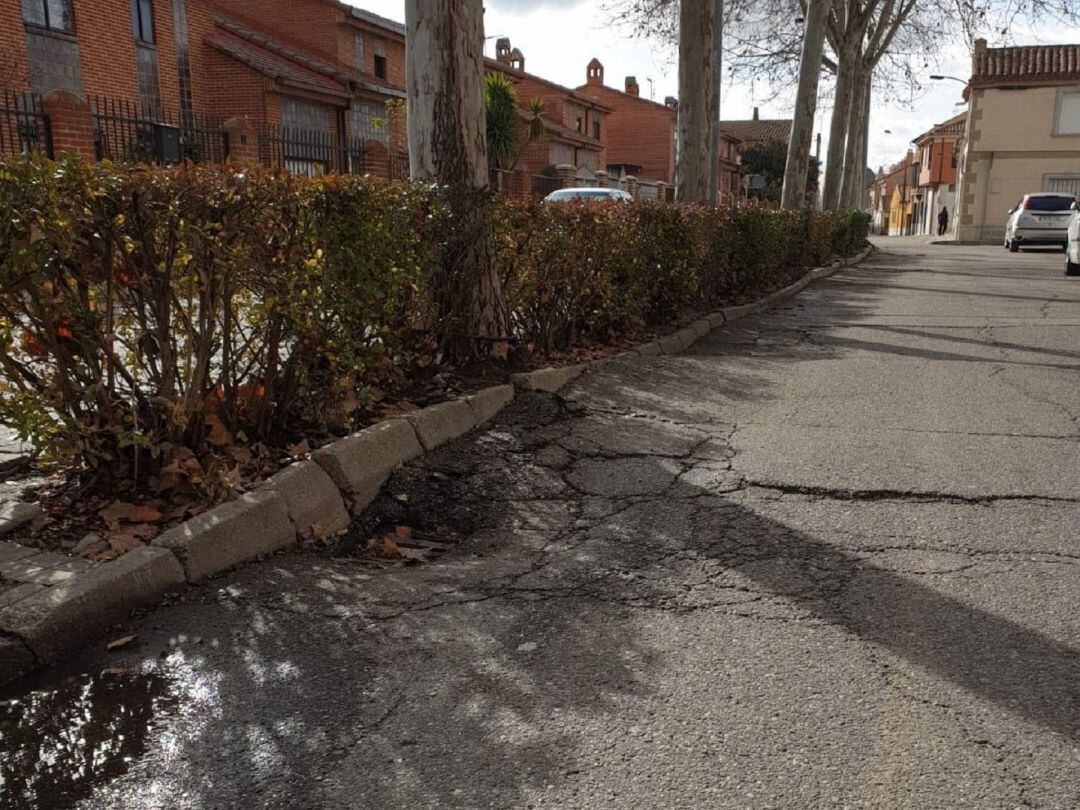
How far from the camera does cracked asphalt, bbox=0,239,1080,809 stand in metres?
2.14

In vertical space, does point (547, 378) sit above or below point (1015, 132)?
below

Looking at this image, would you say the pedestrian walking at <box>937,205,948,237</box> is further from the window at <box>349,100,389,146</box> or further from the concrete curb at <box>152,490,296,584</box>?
the concrete curb at <box>152,490,296,584</box>

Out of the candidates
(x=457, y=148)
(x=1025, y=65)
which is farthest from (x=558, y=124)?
(x=457, y=148)

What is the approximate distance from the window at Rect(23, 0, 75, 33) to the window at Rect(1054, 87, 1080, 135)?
3981cm

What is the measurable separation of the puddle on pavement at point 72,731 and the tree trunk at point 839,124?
2620 cm

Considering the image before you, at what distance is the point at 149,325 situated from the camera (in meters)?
3.60

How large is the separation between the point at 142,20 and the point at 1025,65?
3760 cm

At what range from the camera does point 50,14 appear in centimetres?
2039

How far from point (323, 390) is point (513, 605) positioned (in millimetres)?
1710

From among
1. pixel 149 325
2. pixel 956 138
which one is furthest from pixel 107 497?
pixel 956 138

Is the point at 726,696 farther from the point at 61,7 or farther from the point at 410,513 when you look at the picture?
the point at 61,7

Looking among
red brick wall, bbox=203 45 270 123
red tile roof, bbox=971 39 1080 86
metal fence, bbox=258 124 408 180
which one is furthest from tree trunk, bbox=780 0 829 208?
red tile roof, bbox=971 39 1080 86

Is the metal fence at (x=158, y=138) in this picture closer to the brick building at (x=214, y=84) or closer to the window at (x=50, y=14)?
the brick building at (x=214, y=84)

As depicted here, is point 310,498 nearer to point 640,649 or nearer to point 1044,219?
point 640,649
